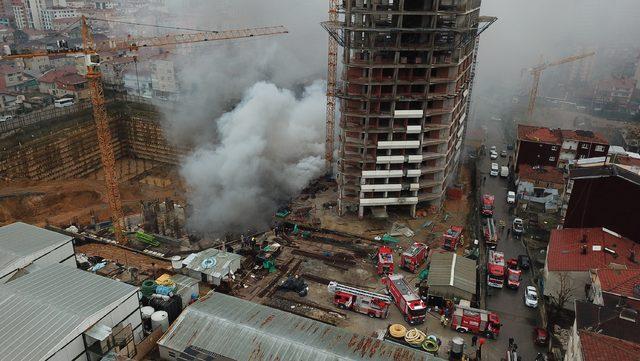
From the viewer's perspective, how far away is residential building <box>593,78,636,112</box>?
81.4 metres

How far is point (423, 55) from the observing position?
118 ft

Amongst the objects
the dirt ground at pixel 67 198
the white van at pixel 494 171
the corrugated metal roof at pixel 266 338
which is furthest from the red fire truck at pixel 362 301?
the white van at pixel 494 171

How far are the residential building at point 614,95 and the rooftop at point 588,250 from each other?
6090cm

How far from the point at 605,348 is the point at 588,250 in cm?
1205

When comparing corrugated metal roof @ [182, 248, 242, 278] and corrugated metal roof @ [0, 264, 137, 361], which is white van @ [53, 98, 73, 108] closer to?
corrugated metal roof @ [182, 248, 242, 278]

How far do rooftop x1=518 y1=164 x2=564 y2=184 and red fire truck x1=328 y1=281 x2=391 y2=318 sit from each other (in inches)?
972

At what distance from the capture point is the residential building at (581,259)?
27984 mm

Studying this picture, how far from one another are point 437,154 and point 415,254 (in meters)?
10.3

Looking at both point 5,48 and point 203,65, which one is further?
point 5,48

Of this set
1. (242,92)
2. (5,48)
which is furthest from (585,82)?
(5,48)

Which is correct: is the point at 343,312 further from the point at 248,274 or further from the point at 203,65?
the point at 203,65

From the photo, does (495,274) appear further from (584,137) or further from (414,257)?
(584,137)

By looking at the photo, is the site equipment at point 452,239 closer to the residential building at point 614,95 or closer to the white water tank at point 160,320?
the white water tank at point 160,320

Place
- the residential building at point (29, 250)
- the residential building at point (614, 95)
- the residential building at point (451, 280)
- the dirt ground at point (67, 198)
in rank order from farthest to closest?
the residential building at point (614, 95) → the dirt ground at point (67, 198) → the residential building at point (451, 280) → the residential building at point (29, 250)
